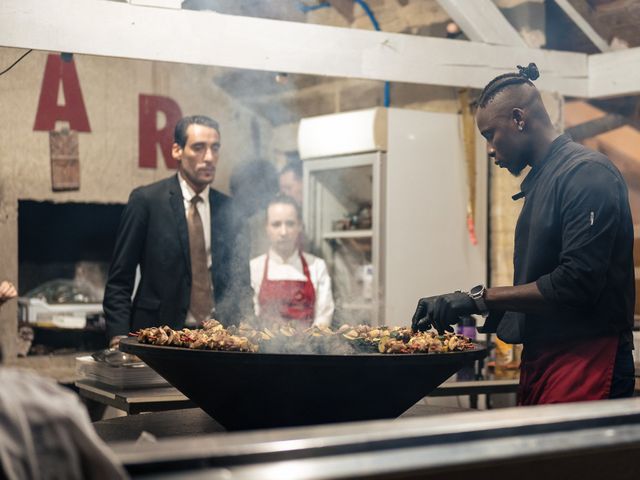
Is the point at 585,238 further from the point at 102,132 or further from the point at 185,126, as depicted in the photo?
the point at 102,132

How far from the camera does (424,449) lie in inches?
49.4

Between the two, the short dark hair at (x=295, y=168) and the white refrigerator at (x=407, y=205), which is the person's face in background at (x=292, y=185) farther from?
the white refrigerator at (x=407, y=205)

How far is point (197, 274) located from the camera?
4.16m

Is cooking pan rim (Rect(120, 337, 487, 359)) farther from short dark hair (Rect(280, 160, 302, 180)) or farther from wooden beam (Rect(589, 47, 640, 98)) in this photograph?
short dark hair (Rect(280, 160, 302, 180))

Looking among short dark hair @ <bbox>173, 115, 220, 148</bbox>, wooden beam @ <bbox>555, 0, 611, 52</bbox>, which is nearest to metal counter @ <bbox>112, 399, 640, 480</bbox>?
short dark hair @ <bbox>173, 115, 220, 148</bbox>

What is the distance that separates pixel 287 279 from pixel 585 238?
10.3 ft

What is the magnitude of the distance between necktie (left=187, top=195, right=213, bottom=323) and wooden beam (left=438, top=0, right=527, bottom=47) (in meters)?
1.63

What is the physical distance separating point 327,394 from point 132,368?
4.53 ft

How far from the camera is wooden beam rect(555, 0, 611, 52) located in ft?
15.5

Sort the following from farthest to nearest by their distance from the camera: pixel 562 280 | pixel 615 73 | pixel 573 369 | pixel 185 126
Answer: pixel 615 73 → pixel 185 126 → pixel 573 369 → pixel 562 280

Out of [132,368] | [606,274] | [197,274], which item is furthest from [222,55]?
[606,274]

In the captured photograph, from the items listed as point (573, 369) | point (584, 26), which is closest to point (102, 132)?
point (584, 26)

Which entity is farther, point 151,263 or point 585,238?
point 151,263

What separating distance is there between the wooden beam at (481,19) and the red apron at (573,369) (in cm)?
252
